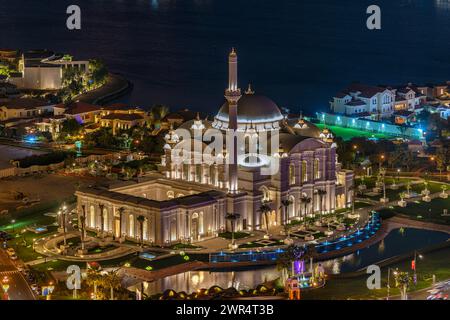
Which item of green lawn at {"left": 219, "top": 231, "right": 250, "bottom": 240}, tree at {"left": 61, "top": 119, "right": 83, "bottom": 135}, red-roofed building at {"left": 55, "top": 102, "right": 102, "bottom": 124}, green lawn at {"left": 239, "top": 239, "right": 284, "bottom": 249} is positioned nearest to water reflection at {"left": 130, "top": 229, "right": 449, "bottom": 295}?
green lawn at {"left": 239, "top": 239, "right": 284, "bottom": 249}

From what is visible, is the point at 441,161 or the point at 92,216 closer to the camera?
the point at 92,216

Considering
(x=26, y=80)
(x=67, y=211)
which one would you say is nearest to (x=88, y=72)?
(x=26, y=80)

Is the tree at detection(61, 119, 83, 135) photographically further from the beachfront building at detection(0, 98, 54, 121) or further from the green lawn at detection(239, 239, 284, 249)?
the green lawn at detection(239, 239, 284, 249)

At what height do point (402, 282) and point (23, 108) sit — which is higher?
point (23, 108)

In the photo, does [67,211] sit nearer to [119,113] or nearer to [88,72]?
[119,113]

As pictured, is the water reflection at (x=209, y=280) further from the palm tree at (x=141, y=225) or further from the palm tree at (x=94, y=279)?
the palm tree at (x=141, y=225)

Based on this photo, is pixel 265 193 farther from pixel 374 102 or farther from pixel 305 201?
pixel 374 102

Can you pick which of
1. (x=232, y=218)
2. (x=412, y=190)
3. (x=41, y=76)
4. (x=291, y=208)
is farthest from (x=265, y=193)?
(x=41, y=76)

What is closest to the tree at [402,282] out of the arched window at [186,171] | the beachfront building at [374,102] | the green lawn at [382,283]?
the green lawn at [382,283]
